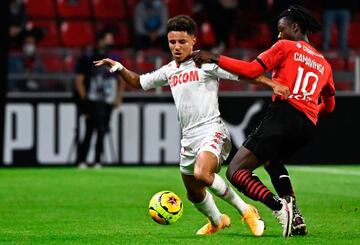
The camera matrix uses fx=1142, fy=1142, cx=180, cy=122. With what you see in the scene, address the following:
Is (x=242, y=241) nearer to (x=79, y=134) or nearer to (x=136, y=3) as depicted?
(x=79, y=134)

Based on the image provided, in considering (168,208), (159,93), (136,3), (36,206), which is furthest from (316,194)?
(136,3)

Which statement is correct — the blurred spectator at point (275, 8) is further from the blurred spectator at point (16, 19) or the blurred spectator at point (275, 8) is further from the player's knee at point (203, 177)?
the player's knee at point (203, 177)

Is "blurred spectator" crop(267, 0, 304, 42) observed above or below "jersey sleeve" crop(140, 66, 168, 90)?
below

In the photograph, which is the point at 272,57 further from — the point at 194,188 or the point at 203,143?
the point at 194,188

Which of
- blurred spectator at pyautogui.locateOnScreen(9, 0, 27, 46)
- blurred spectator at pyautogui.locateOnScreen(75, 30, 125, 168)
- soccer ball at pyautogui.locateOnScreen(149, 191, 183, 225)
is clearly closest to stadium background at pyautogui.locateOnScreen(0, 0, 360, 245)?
blurred spectator at pyautogui.locateOnScreen(75, 30, 125, 168)

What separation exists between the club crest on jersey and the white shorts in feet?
1.44

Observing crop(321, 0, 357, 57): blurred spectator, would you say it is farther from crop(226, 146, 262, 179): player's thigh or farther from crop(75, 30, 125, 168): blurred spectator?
crop(226, 146, 262, 179): player's thigh

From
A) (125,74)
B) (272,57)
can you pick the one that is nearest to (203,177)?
(272,57)

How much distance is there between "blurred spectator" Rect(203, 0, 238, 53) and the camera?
76.7ft

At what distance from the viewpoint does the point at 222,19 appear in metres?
23.5

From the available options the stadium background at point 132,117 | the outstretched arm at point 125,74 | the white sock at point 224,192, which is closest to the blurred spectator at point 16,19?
the stadium background at point 132,117

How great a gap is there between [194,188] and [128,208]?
3.14 meters

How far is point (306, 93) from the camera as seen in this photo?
1009cm

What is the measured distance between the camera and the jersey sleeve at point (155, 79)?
34.7ft
